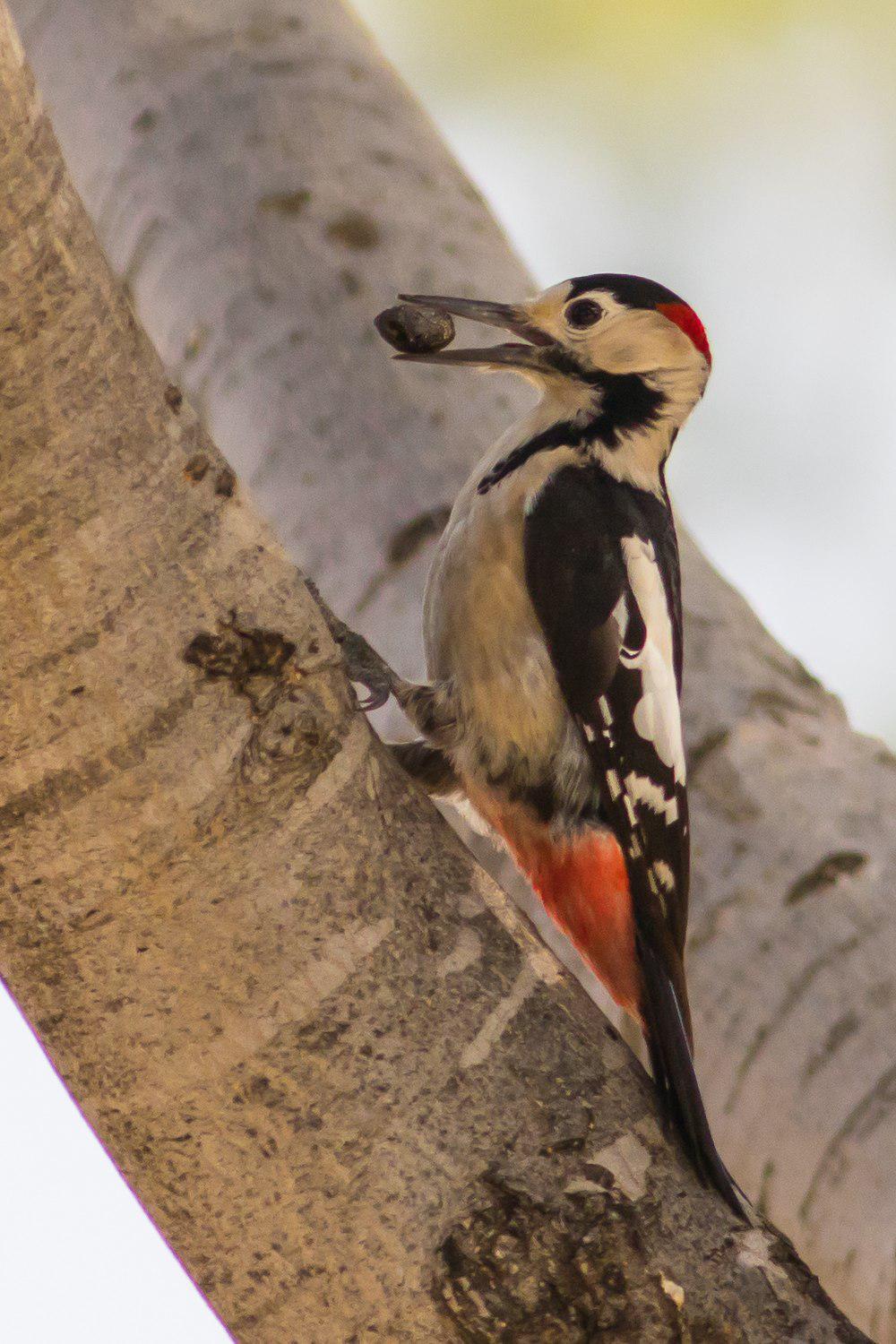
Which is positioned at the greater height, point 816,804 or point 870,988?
point 816,804

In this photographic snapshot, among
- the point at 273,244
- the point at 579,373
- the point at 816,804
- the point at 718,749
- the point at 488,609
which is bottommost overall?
the point at 816,804

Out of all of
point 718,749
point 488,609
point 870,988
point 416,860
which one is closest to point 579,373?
point 488,609

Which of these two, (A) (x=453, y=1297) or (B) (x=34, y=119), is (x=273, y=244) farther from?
(A) (x=453, y=1297)

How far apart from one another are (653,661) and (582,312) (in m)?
0.69

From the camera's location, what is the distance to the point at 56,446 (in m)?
1.09

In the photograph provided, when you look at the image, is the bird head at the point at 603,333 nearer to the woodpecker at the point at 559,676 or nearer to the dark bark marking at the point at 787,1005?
the woodpecker at the point at 559,676

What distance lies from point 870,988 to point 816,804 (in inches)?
11.1

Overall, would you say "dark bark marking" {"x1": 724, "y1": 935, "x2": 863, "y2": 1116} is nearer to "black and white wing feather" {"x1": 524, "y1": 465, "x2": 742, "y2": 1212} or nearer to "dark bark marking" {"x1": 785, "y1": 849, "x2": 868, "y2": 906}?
"dark bark marking" {"x1": 785, "y1": 849, "x2": 868, "y2": 906}

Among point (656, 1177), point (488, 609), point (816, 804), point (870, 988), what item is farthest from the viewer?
point (488, 609)

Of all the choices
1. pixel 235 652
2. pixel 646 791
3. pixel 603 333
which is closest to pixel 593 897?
pixel 646 791

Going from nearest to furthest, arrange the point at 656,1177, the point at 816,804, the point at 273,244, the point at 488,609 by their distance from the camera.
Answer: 1. the point at 656,1177
2. the point at 816,804
3. the point at 488,609
4. the point at 273,244

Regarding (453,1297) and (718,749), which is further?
(718,749)

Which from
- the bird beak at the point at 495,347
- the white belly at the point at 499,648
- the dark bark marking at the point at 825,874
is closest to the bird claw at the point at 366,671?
the white belly at the point at 499,648

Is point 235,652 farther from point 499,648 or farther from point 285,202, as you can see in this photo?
point 285,202
